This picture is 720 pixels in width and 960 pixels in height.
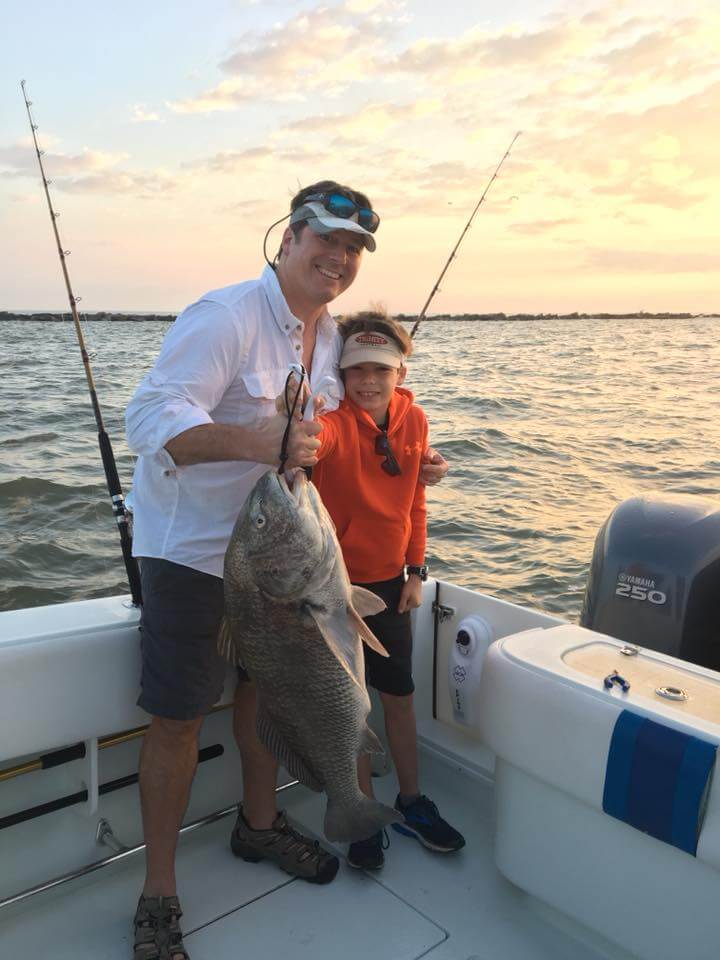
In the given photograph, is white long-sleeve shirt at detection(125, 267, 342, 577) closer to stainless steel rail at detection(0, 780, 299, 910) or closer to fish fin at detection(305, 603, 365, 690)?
fish fin at detection(305, 603, 365, 690)

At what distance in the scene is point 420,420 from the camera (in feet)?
10.8

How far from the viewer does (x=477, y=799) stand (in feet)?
11.9

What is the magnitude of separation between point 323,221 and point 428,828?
2424mm

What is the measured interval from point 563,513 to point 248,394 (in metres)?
7.98

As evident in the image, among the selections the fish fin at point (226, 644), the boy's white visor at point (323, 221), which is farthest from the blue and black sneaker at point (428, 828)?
the boy's white visor at point (323, 221)

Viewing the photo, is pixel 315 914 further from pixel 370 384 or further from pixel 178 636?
pixel 370 384

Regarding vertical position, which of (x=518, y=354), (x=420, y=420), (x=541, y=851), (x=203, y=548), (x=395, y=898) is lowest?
(x=518, y=354)

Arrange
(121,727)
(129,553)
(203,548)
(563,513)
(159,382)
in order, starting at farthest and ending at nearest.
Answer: (563,513), (129,553), (121,727), (203,548), (159,382)

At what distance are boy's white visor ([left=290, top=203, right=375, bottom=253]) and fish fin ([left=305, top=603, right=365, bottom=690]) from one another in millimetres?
1236

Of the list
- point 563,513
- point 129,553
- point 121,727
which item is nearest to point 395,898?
point 121,727

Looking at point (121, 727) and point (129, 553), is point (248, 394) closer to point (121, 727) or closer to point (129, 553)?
point (129, 553)

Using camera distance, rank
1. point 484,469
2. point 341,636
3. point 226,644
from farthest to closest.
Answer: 1. point 484,469
2. point 226,644
3. point 341,636

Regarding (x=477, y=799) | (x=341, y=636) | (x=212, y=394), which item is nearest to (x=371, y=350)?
(x=212, y=394)

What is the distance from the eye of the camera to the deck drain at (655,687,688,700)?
2.40 meters
